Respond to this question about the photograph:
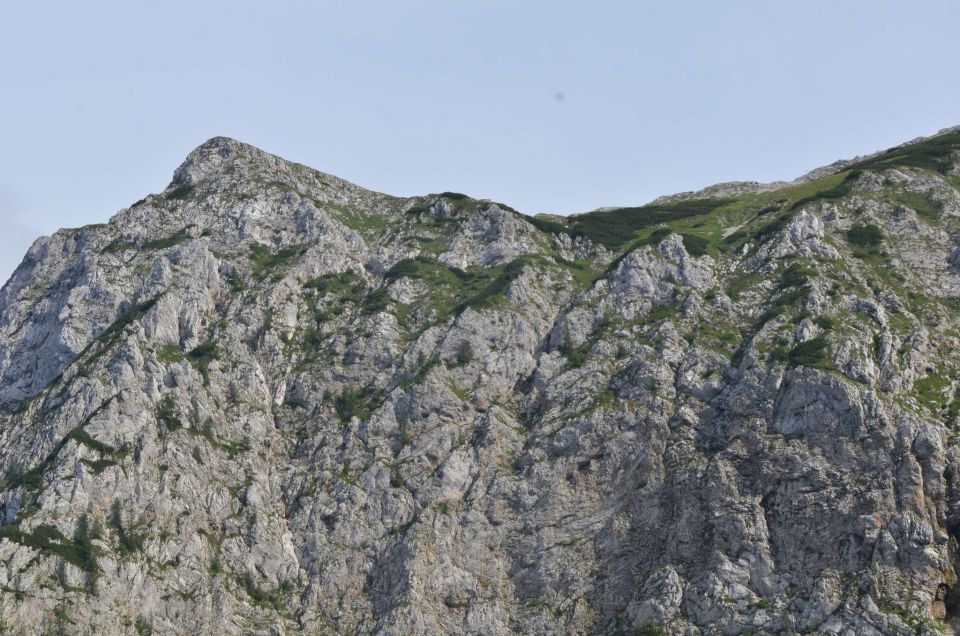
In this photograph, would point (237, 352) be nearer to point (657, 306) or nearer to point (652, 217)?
point (657, 306)

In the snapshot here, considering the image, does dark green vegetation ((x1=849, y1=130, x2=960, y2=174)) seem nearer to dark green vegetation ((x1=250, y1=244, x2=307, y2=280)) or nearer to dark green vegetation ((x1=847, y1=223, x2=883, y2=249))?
dark green vegetation ((x1=847, y1=223, x2=883, y2=249))

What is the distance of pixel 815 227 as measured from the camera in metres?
142

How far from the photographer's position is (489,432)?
117 m

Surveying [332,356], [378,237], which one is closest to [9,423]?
[332,356]

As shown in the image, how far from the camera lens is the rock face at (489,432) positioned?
96188 mm

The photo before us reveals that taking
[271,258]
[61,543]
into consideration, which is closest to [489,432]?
[61,543]

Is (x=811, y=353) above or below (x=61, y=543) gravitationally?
below

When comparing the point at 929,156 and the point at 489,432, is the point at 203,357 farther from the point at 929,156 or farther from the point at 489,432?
the point at 929,156

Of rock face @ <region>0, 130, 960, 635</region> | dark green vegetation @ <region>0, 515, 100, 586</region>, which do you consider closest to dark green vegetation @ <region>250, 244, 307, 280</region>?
rock face @ <region>0, 130, 960, 635</region>

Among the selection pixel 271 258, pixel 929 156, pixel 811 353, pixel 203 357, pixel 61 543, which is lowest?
pixel 811 353

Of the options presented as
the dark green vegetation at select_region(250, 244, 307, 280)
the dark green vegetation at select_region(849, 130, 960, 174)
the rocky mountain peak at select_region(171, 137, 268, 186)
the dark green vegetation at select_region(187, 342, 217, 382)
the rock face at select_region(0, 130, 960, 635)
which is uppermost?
the rocky mountain peak at select_region(171, 137, 268, 186)

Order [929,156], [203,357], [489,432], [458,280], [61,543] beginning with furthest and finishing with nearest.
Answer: [929,156], [458,280], [203,357], [489,432], [61,543]

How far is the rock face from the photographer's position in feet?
316

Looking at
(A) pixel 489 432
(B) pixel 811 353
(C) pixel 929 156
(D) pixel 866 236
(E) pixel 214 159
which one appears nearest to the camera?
(B) pixel 811 353
